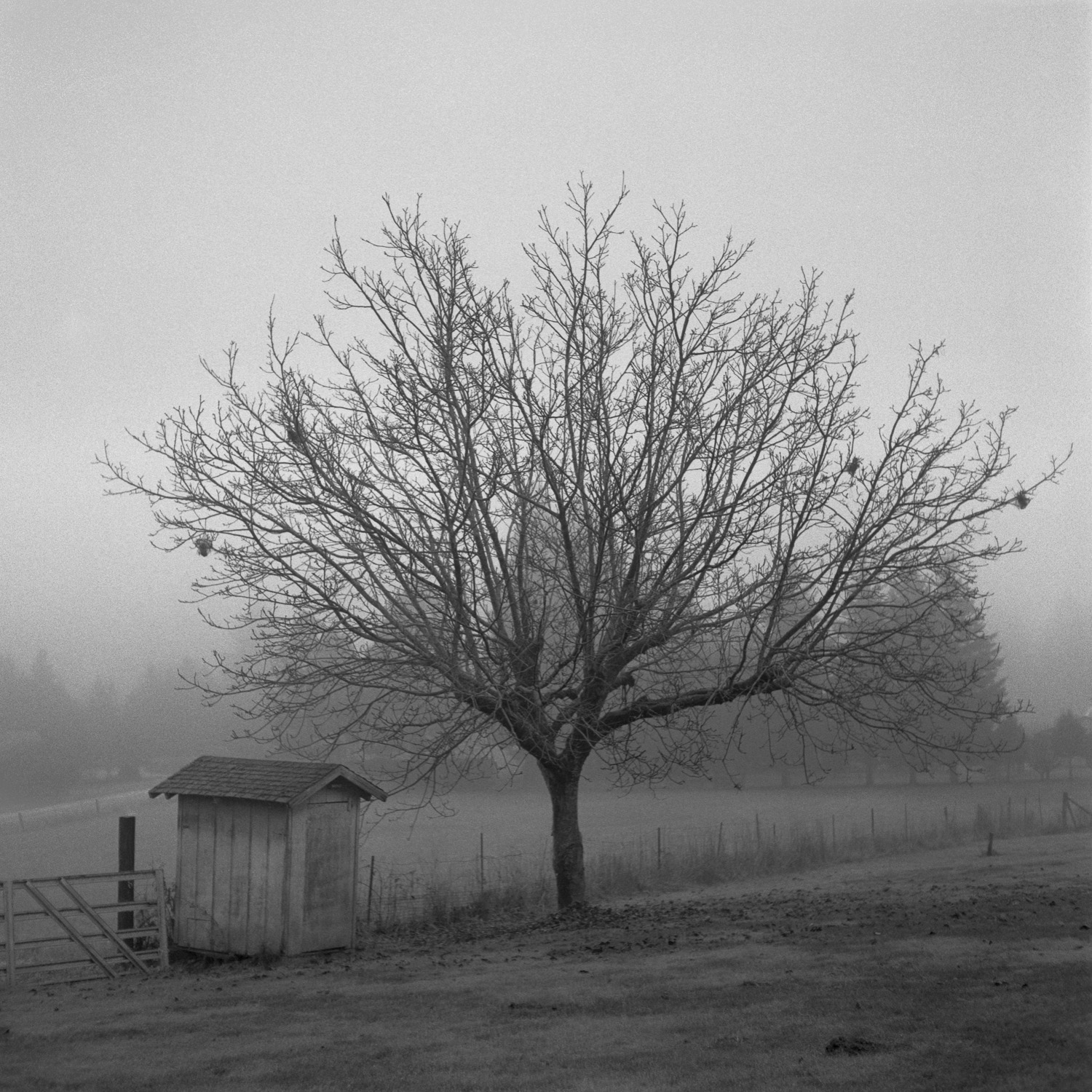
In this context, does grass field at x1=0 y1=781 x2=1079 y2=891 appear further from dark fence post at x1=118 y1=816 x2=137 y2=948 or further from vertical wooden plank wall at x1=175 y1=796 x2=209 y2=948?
vertical wooden plank wall at x1=175 y1=796 x2=209 y2=948

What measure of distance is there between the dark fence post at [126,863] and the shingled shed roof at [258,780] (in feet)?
2.41

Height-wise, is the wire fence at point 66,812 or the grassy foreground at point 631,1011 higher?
the wire fence at point 66,812

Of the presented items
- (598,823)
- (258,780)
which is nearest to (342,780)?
(258,780)

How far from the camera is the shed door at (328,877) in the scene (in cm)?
1560

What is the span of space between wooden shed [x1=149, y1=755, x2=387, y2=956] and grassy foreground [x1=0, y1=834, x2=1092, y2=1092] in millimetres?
564

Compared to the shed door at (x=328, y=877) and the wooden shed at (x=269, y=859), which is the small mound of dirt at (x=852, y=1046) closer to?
the wooden shed at (x=269, y=859)

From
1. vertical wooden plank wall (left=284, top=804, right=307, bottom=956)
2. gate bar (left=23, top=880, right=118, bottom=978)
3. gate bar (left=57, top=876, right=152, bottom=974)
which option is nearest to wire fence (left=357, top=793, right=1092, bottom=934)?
vertical wooden plank wall (left=284, top=804, right=307, bottom=956)

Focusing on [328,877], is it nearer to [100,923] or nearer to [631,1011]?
[100,923]

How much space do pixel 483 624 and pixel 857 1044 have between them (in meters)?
7.10

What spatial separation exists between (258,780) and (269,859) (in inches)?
44.5

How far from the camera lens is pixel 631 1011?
967 centimetres

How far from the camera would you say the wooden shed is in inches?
609

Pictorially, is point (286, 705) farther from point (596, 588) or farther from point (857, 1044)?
point (857, 1044)

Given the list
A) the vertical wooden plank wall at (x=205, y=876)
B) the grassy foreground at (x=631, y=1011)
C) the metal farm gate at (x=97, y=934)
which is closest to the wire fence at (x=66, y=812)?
the metal farm gate at (x=97, y=934)
